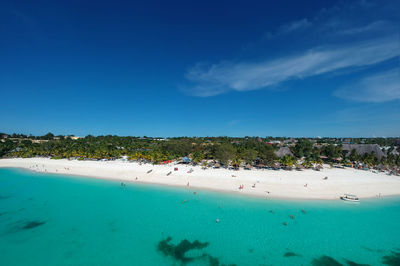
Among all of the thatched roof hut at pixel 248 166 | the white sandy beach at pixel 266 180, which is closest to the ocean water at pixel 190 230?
the white sandy beach at pixel 266 180

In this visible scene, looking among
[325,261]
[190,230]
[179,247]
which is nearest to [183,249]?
[179,247]

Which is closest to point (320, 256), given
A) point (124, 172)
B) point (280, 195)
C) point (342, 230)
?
point (342, 230)

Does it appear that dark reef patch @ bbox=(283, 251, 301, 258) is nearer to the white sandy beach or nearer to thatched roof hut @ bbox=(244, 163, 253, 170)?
the white sandy beach

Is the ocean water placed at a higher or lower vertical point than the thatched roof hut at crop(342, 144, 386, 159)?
lower

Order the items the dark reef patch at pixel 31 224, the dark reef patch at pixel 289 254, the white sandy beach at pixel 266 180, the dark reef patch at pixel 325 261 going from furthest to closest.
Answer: the white sandy beach at pixel 266 180 < the dark reef patch at pixel 31 224 < the dark reef patch at pixel 289 254 < the dark reef patch at pixel 325 261

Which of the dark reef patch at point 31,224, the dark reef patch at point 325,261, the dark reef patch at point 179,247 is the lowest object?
the dark reef patch at point 31,224

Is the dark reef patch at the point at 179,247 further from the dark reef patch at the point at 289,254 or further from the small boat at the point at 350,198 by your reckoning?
the small boat at the point at 350,198

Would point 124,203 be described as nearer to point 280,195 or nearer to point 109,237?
point 109,237

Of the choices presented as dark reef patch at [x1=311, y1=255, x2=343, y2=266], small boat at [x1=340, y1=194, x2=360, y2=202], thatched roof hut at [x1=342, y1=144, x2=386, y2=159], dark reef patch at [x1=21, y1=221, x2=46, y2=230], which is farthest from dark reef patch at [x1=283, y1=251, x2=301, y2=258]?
thatched roof hut at [x1=342, y1=144, x2=386, y2=159]
